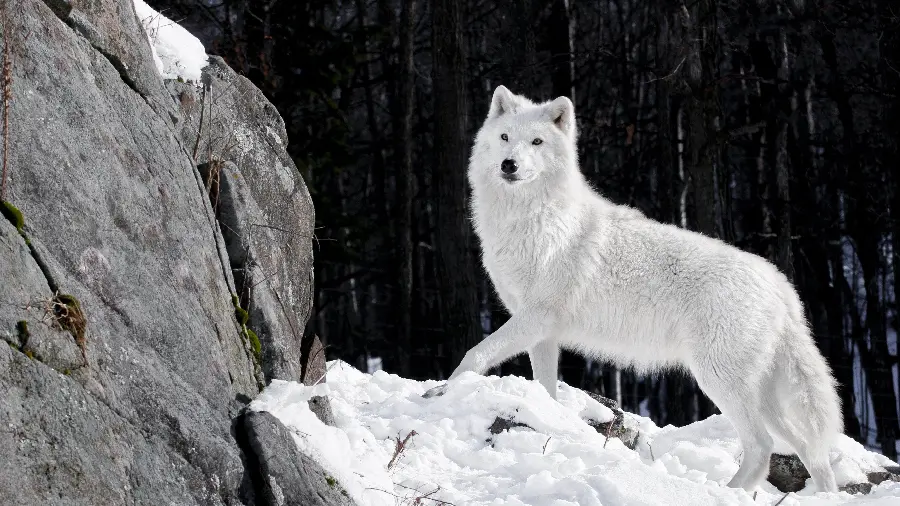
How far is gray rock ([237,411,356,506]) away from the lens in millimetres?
3541

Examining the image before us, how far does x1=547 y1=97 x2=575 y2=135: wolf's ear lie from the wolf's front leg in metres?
1.37

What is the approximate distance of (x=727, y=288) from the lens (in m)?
5.71

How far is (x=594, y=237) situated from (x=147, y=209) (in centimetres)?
328

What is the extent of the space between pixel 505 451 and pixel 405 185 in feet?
38.1

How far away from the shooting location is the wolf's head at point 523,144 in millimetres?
6133

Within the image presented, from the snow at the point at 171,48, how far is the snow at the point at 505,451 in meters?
2.01

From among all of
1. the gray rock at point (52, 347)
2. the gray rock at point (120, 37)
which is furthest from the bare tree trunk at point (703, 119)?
the gray rock at point (52, 347)

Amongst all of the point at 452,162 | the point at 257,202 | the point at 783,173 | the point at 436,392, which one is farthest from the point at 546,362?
the point at 783,173

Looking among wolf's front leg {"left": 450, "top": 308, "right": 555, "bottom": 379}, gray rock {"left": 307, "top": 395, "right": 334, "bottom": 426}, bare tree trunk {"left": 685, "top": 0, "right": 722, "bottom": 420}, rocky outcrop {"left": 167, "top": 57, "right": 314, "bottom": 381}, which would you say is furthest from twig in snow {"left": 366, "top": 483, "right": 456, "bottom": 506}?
bare tree trunk {"left": 685, "top": 0, "right": 722, "bottom": 420}

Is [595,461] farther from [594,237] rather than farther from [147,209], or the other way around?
[147,209]

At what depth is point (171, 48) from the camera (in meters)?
5.78

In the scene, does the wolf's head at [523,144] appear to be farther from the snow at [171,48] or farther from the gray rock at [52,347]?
the gray rock at [52,347]

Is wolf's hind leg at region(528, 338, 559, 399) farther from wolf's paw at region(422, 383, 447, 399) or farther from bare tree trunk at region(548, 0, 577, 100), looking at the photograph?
bare tree trunk at region(548, 0, 577, 100)

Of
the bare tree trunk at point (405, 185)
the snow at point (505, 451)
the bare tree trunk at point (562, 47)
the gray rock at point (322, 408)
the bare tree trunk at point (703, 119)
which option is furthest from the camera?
the bare tree trunk at point (405, 185)
